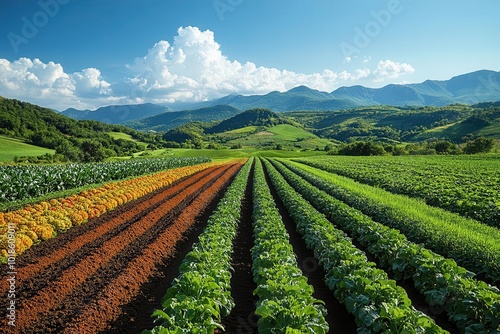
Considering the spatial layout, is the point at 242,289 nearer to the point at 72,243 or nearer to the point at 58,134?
the point at 72,243

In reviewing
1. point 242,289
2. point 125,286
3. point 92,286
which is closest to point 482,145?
point 242,289

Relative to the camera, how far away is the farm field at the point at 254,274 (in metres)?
5.73

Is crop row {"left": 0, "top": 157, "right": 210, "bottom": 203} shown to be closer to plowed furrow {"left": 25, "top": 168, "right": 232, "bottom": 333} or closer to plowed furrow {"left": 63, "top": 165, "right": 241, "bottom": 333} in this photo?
plowed furrow {"left": 25, "top": 168, "right": 232, "bottom": 333}

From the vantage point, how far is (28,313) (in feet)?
22.8

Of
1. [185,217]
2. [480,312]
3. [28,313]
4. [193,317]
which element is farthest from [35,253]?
[480,312]

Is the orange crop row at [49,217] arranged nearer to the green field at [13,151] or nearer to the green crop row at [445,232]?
the green crop row at [445,232]

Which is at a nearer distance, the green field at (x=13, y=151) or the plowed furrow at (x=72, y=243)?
the plowed furrow at (x=72, y=243)

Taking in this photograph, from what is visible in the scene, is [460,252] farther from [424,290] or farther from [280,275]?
[280,275]
